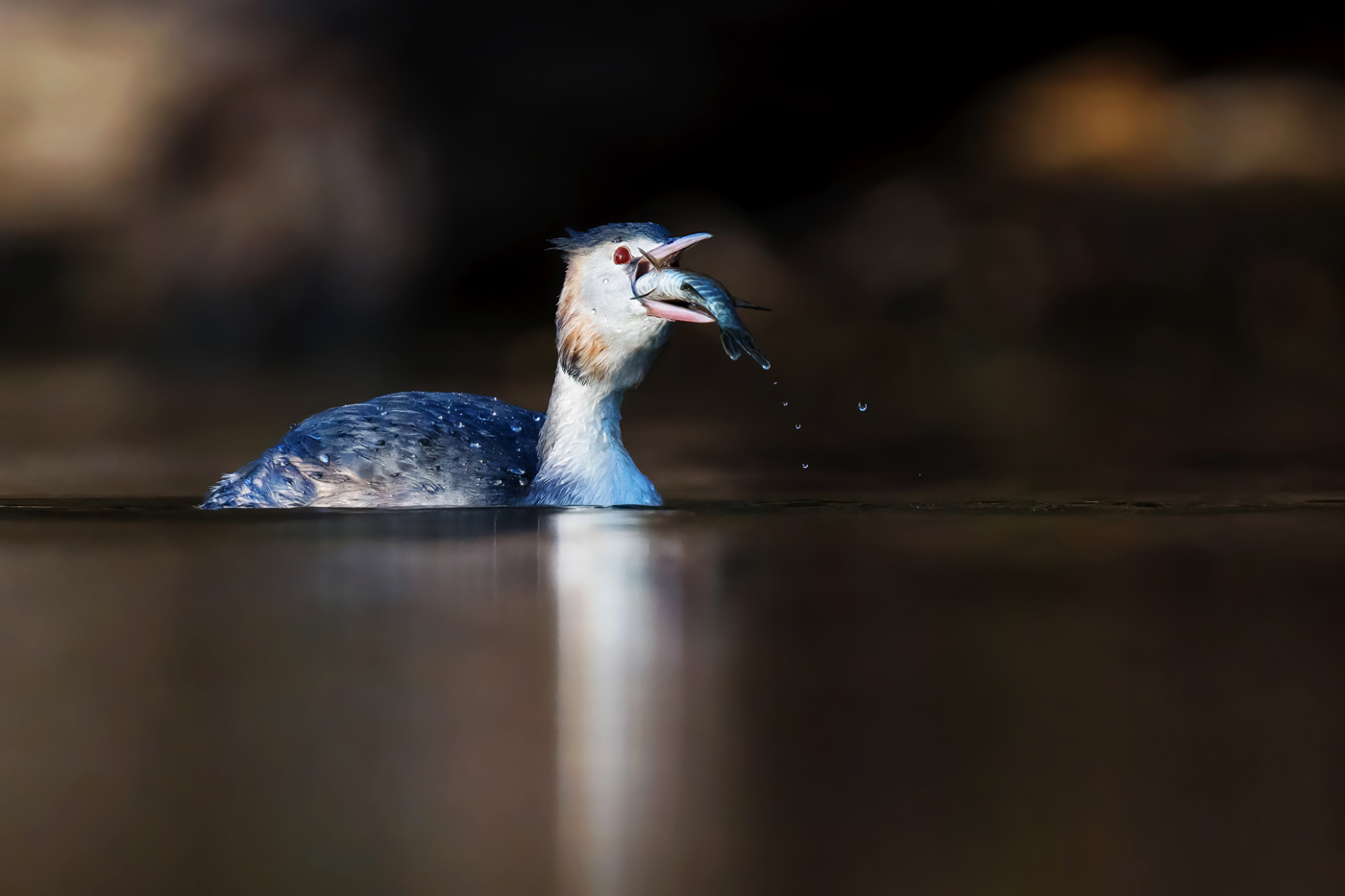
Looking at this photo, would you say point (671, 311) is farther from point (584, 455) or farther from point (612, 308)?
point (584, 455)

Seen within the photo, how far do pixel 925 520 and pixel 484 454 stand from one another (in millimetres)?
1764

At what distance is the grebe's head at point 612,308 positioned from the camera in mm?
4762

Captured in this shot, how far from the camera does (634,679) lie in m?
1.89

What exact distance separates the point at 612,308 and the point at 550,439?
60 centimetres

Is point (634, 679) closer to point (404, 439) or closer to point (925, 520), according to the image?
point (925, 520)

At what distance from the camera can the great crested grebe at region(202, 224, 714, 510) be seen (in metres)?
4.77

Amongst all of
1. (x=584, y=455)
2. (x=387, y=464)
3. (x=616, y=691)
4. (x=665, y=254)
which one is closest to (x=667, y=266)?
(x=665, y=254)

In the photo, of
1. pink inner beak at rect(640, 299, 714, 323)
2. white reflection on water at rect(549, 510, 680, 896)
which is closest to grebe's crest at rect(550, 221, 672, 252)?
pink inner beak at rect(640, 299, 714, 323)

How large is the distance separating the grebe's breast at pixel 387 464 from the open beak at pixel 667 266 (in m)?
0.89

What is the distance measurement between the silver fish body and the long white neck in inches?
19.0

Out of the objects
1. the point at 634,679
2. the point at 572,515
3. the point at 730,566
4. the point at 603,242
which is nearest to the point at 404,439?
the point at 572,515

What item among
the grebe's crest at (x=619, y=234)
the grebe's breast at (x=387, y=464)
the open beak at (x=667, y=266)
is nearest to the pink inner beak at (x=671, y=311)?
the open beak at (x=667, y=266)

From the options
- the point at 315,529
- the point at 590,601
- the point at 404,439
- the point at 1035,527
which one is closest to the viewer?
the point at 590,601

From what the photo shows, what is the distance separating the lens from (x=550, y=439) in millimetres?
4957
